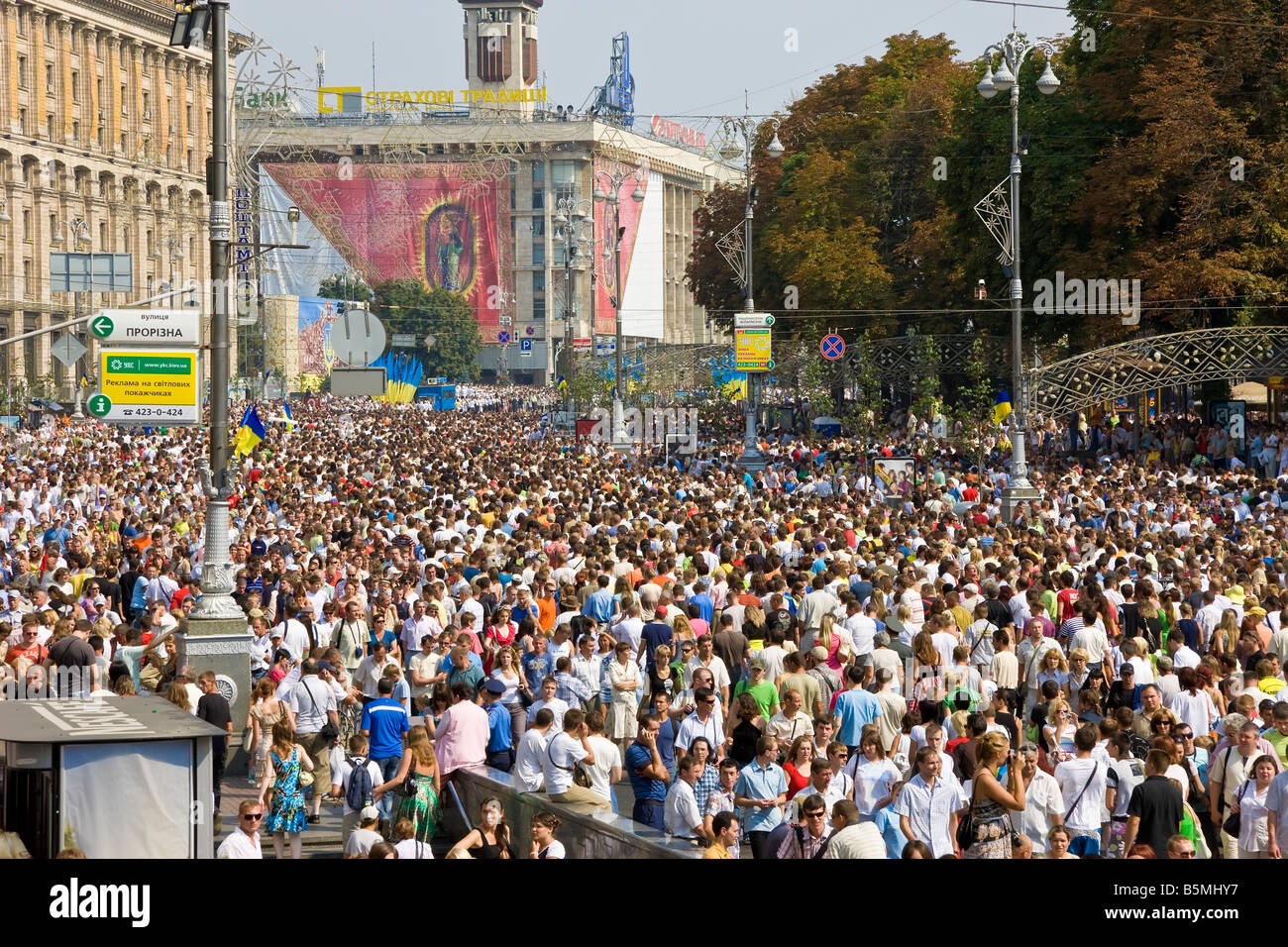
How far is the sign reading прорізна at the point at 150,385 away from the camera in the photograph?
61.9ft

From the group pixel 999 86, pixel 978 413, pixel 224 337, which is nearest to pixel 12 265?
pixel 978 413

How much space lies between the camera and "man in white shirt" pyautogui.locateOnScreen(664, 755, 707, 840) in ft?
36.8

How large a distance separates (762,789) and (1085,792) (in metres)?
1.84

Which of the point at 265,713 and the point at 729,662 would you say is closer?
the point at 265,713

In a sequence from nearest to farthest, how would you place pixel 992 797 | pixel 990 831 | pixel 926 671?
pixel 990 831 → pixel 992 797 → pixel 926 671

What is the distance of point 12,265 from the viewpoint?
92.5 meters

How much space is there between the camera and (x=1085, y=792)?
11125 mm

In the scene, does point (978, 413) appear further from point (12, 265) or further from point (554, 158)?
point (554, 158)

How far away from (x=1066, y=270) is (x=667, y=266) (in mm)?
111428

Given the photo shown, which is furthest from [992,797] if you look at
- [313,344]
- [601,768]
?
[313,344]

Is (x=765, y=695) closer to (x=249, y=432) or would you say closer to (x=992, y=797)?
(x=992, y=797)

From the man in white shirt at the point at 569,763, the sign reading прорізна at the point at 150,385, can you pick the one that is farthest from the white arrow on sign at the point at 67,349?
the man in white shirt at the point at 569,763

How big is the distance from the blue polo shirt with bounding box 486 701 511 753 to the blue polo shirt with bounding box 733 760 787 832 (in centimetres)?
305

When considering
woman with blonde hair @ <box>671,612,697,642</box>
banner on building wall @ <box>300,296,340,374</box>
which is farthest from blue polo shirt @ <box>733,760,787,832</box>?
banner on building wall @ <box>300,296,340,374</box>
